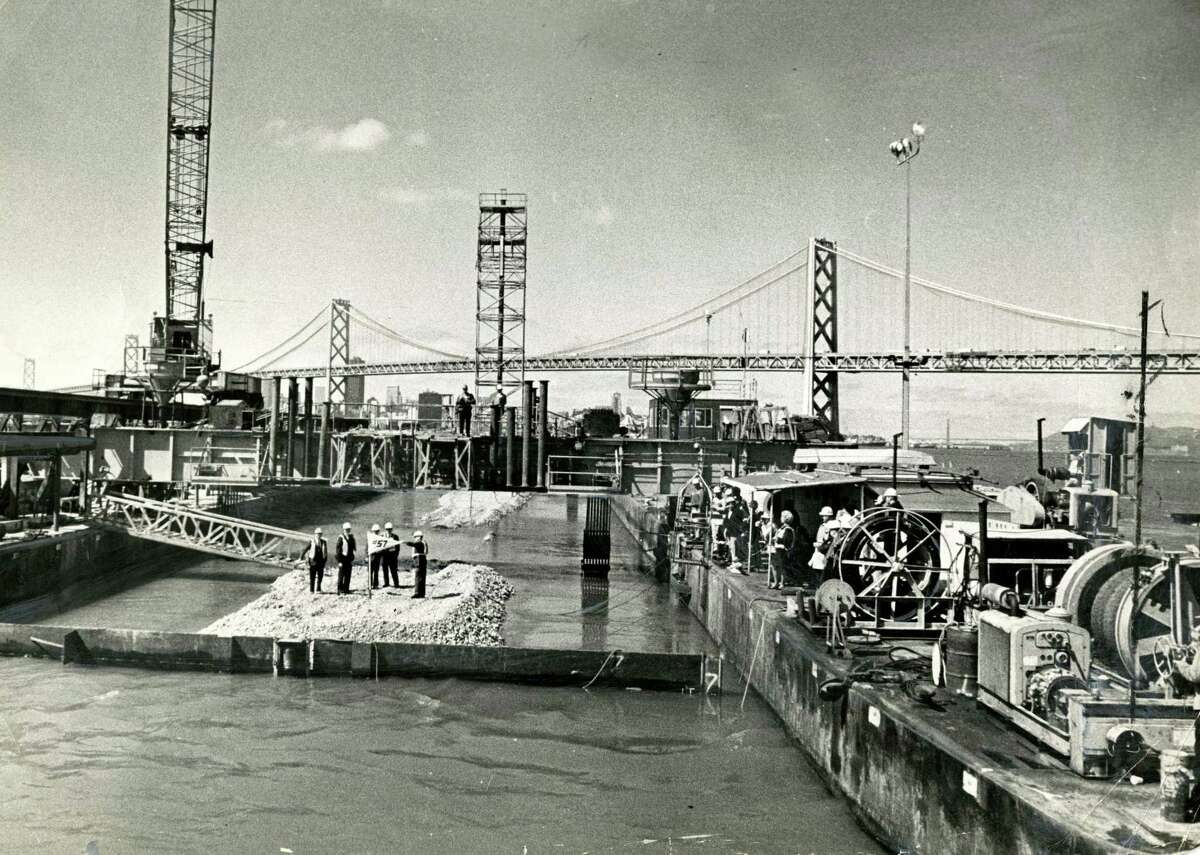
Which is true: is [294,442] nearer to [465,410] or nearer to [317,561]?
[465,410]

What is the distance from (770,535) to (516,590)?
10.2 meters

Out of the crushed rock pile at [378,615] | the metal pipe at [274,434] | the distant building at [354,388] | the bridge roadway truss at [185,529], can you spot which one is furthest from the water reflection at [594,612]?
the distant building at [354,388]

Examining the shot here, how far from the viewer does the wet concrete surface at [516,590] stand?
22281mm

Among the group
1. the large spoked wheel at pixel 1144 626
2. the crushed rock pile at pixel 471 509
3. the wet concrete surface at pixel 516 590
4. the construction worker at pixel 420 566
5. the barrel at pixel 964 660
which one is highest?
the large spoked wheel at pixel 1144 626

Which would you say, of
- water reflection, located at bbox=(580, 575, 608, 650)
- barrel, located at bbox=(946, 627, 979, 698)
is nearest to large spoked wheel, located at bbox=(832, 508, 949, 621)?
barrel, located at bbox=(946, 627, 979, 698)

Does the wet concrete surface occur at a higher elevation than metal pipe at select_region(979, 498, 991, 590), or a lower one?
lower

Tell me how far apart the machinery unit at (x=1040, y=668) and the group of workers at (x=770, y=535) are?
269 inches

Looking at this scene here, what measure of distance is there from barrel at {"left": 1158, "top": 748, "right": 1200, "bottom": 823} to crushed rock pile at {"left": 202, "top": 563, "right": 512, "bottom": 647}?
1460cm

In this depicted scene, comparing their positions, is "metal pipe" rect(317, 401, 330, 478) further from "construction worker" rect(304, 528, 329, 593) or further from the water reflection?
"construction worker" rect(304, 528, 329, 593)

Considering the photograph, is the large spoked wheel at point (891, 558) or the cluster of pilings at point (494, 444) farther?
the cluster of pilings at point (494, 444)

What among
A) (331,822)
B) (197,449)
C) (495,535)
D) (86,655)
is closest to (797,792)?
(331,822)

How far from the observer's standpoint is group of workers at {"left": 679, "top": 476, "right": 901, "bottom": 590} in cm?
1666

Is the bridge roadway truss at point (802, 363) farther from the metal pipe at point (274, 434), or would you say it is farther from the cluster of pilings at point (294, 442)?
the metal pipe at point (274, 434)

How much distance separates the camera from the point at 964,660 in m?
10.4
